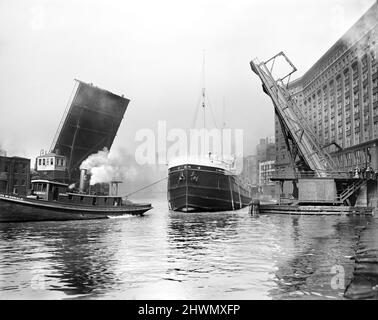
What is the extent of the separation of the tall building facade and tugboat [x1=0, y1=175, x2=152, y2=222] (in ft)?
80.8

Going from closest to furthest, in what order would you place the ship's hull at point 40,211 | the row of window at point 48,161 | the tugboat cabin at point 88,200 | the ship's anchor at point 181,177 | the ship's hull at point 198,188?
1. the ship's hull at point 40,211
2. the tugboat cabin at point 88,200
3. the row of window at point 48,161
4. the ship's hull at point 198,188
5. the ship's anchor at point 181,177

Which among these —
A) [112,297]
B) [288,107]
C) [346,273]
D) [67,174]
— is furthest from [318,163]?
[112,297]

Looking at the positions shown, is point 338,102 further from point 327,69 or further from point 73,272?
point 73,272

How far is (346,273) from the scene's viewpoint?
9.48 meters

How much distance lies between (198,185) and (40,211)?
66.9 ft

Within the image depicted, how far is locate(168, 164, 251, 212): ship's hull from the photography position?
152 feet

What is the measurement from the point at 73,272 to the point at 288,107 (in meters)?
33.6

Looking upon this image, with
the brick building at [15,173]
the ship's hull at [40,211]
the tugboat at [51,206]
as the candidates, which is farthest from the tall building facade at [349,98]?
the brick building at [15,173]

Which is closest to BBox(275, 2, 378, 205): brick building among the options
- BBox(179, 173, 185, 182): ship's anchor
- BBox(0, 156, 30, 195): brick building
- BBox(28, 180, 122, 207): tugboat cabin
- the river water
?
BBox(179, 173, 185, 182): ship's anchor

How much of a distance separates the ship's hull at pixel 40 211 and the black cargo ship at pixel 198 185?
12.2 m

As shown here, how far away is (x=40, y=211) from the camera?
105 ft

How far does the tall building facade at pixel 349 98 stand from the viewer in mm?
55300

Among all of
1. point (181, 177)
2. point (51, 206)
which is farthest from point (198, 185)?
point (51, 206)

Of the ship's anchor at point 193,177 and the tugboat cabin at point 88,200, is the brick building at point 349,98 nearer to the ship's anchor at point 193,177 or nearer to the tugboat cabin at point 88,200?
the ship's anchor at point 193,177
